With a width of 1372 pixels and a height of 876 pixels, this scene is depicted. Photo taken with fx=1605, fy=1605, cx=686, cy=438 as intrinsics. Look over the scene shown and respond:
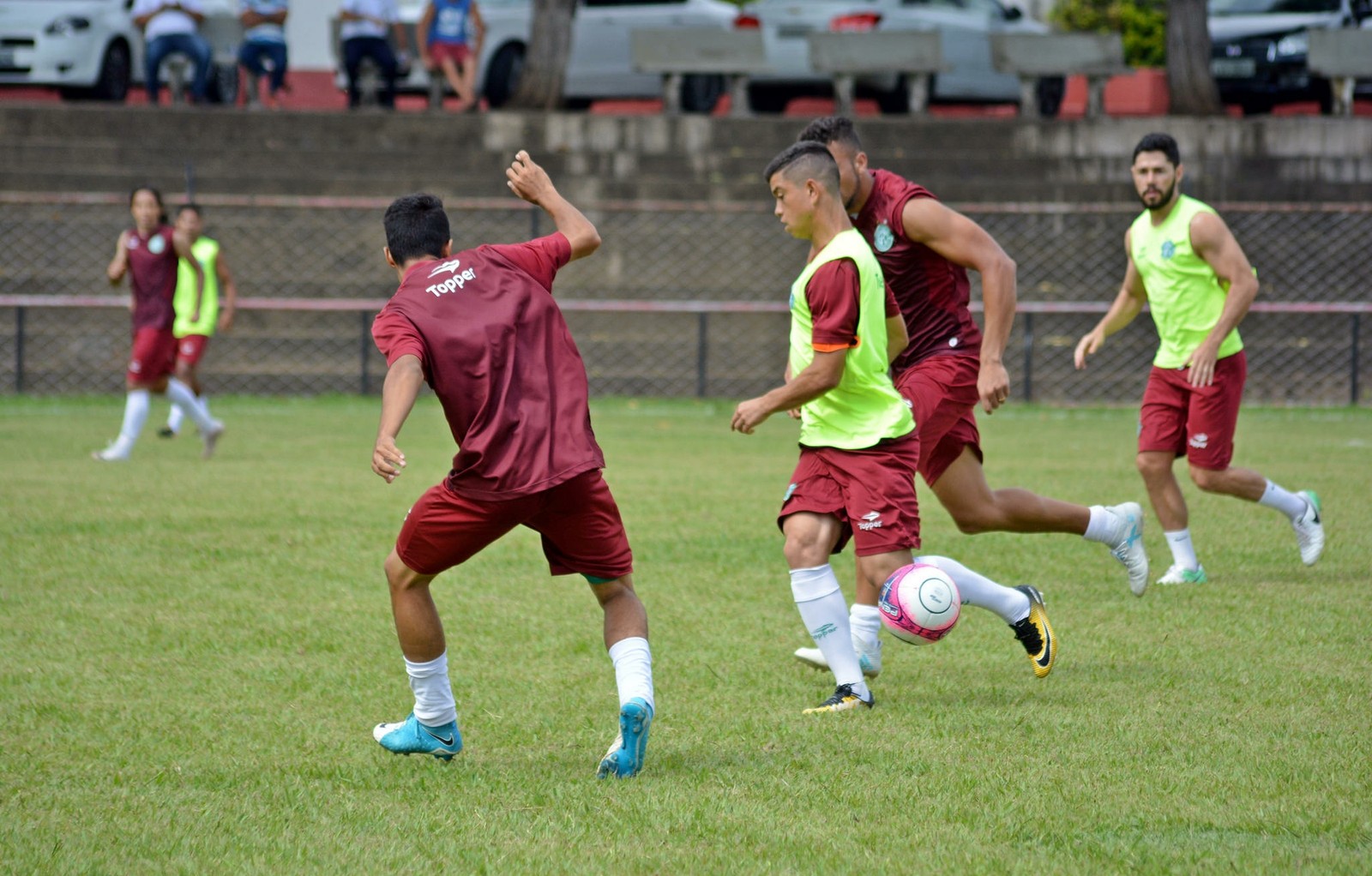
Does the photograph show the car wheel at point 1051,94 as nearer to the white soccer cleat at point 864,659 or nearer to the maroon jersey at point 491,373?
the white soccer cleat at point 864,659

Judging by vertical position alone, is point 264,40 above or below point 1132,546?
above

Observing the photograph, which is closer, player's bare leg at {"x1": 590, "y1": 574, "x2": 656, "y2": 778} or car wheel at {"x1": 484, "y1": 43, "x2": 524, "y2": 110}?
player's bare leg at {"x1": 590, "y1": 574, "x2": 656, "y2": 778}

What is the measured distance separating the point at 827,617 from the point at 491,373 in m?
1.59

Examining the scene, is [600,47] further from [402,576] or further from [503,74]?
[402,576]

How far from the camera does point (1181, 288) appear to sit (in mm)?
7672

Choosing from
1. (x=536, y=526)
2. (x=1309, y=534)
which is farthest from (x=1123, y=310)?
(x=536, y=526)

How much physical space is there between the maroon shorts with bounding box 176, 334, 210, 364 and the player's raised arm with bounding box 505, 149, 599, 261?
32.9 feet

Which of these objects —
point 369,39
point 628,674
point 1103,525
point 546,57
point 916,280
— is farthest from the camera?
point 546,57

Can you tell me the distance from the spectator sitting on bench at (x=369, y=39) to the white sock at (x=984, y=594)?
15.9m

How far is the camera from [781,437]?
15.5 metres

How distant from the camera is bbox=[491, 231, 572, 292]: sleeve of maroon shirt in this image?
458cm

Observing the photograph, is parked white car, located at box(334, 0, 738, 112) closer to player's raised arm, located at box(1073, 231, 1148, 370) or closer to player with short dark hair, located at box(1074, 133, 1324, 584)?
player's raised arm, located at box(1073, 231, 1148, 370)

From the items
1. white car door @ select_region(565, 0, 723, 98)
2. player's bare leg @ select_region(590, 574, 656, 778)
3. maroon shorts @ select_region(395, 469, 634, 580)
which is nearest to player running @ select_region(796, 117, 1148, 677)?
player's bare leg @ select_region(590, 574, 656, 778)

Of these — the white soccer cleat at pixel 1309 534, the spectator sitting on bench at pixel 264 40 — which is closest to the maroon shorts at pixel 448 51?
the spectator sitting on bench at pixel 264 40
